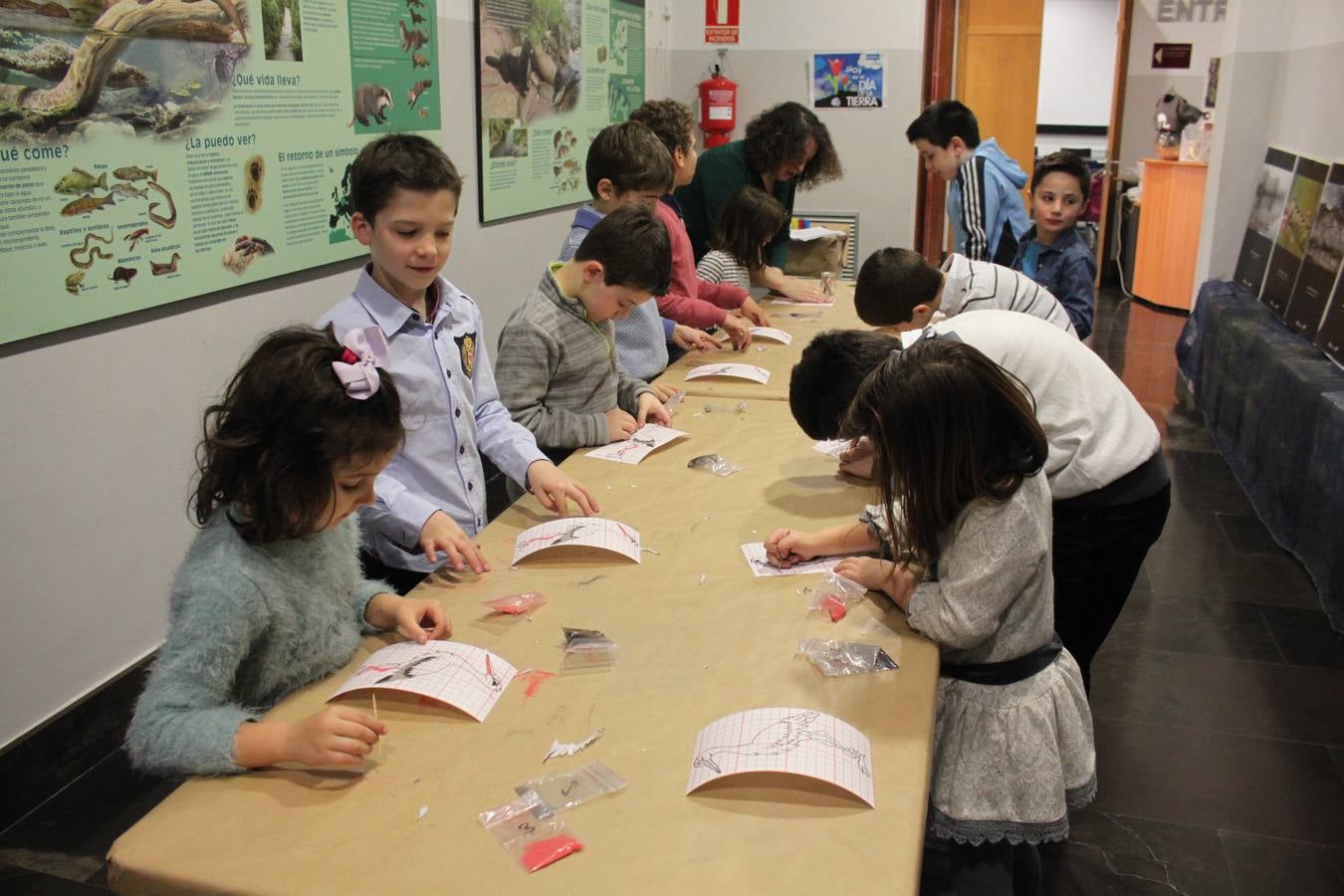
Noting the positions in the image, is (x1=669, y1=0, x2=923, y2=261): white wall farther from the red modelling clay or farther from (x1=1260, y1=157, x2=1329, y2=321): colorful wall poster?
the red modelling clay

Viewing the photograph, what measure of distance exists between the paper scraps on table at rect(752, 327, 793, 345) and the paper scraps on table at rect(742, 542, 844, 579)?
1637 millimetres

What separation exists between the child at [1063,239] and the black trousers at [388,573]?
2.28 metres

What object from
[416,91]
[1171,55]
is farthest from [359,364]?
[1171,55]

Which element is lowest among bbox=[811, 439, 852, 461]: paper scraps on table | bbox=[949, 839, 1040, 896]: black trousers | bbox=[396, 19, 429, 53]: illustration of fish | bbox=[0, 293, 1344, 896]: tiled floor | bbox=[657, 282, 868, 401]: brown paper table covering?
bbox=[0, 293, 1344, 896]: tiled floor

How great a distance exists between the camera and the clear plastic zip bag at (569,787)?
112 centimetres

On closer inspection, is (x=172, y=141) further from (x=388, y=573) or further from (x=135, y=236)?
(x=388, y=573)

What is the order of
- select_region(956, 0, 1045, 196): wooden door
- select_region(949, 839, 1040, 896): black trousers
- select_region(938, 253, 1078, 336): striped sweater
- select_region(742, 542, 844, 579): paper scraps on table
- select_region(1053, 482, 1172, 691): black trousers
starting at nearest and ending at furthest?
select_region(949, 839, 1040, 896): black trousers, select_region(742, 542, 844, 579): paper scraps on table, select_region(1053, 482, 1172, 691): black trousers, select_region(938, 253, 1078, 336): striped sweater, select_region(956, 0, 1045, 196): wooden door

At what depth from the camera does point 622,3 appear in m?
5.52

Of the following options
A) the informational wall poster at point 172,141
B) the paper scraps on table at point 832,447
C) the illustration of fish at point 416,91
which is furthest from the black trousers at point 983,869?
the illustration of fish at point 416,91

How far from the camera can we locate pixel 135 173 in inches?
95.1

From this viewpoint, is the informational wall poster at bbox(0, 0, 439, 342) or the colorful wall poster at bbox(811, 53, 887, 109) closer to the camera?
the informational wall poster at bbox(0, 0, 439, 342)

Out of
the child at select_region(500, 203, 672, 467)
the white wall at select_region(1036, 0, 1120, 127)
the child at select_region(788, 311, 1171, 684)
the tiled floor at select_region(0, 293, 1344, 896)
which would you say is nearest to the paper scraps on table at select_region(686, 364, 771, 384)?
the child at select_region(500, 203, 672, 467)

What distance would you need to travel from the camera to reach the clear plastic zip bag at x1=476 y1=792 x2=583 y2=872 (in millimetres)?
1036

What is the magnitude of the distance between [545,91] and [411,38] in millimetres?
1151
